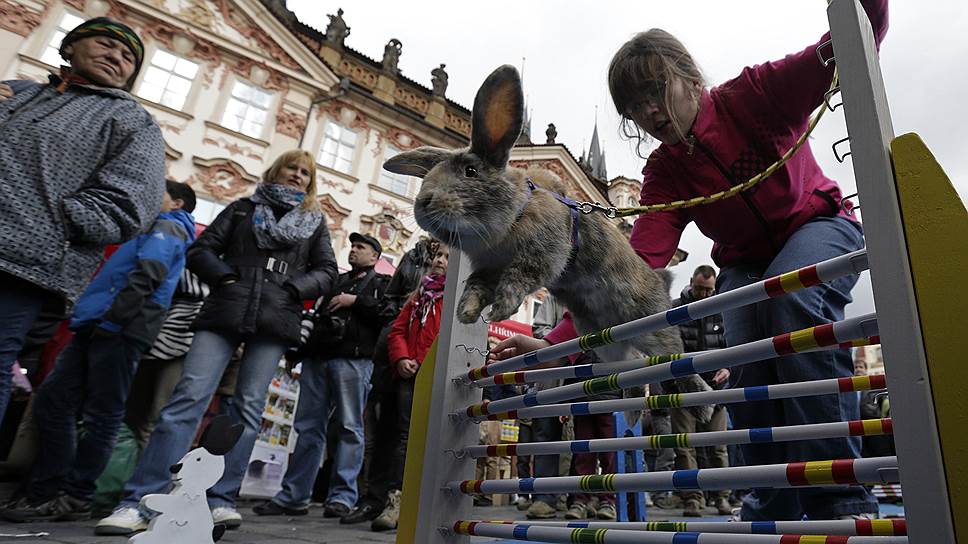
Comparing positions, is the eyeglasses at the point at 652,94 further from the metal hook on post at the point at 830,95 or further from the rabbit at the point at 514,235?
the metal hook on post at the point at 830,95

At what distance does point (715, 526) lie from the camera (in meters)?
1.32

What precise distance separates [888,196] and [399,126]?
52.0 ft

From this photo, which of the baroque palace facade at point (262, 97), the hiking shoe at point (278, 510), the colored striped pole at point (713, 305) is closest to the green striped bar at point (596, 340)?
the colored striped pole at point (713, 305)

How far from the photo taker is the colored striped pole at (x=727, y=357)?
3.20 ft

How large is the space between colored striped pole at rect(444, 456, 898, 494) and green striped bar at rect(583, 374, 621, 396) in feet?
0.65

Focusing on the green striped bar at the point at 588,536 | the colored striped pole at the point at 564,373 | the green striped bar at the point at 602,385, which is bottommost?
the green striped bar at the point at 588,536

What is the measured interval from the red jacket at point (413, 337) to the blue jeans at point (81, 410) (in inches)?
58.5

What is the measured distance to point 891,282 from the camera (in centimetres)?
84

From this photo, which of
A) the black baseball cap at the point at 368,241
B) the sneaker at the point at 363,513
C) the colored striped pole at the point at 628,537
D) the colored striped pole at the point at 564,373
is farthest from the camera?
the black baseball cap at the point at 368,241

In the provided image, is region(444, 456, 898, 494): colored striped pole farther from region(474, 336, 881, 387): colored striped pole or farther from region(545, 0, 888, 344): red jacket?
region(545, 0, 888, 344): red jacket

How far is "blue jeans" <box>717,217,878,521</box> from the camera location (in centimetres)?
158

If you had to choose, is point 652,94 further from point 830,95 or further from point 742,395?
point 742,395

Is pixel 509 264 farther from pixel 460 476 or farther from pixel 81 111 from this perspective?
pixel 81 111

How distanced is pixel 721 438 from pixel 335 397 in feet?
10.2
